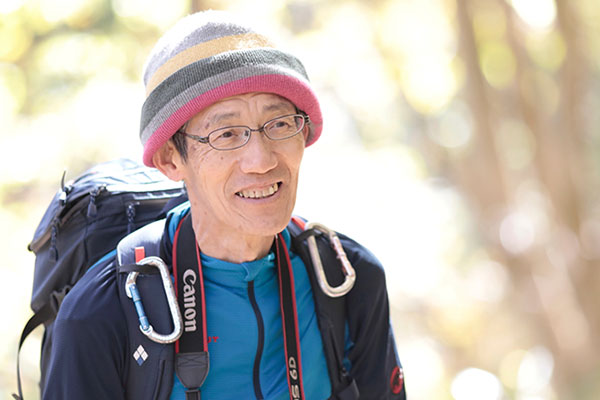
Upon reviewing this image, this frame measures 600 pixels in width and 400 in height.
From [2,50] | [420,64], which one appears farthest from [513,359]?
[2,50]

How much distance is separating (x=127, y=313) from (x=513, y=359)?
7153 millimetres

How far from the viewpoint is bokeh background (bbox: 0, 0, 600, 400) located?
5.02 metres

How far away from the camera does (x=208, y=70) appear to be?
58.6 inches

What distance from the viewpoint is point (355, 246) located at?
183 cm

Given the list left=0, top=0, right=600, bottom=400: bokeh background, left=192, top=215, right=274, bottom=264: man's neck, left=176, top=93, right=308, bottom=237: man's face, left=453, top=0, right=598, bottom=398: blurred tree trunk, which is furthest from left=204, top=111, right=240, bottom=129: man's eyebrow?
left=453, top=0, right=598, bottom=398: blurred tree trunk

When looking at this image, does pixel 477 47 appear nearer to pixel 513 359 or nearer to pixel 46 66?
pixel 46 66

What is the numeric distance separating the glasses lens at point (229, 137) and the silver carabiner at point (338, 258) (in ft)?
1.21

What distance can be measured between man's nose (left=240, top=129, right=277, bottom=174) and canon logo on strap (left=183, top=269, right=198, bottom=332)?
0.92 feet

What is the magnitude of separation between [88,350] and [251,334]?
387 mm

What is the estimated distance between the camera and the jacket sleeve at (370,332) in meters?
1.77

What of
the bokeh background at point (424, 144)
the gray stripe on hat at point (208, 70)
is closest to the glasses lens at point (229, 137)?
the gray stripe on hat at point (208, 70)

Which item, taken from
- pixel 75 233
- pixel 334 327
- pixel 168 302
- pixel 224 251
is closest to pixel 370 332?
pixel 334 327

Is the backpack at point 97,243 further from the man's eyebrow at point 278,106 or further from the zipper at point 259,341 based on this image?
the man's eyebrow at point 278,106

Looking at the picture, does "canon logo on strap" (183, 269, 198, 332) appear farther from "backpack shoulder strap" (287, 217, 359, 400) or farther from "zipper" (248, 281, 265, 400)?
"backpack shoulder strap" (287, 217, 359, 400)
